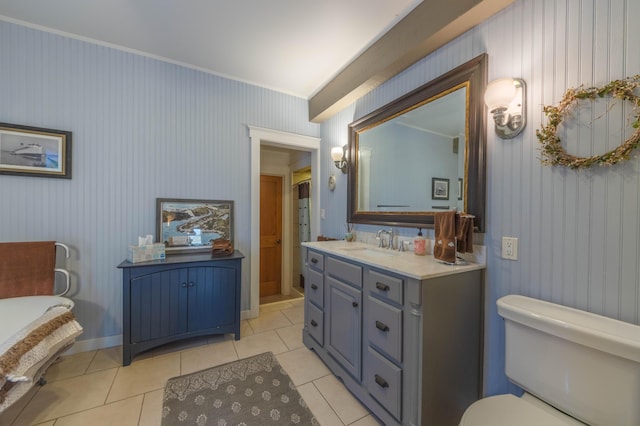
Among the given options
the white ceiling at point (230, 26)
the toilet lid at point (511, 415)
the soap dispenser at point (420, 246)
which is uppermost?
the white ceiling at point (230, 26)

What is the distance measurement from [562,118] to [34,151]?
364 cm

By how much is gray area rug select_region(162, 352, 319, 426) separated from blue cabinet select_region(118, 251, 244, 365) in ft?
1.45

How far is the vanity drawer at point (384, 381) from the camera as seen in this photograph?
4.47ft

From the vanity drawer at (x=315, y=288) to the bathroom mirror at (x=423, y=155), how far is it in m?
0.72

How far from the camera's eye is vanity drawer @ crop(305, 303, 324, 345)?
82.6 inches

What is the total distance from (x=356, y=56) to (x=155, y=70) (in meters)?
1.98

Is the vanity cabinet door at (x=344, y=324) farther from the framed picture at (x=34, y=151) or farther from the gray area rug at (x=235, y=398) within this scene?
the framed picture at (x=34, y=151)

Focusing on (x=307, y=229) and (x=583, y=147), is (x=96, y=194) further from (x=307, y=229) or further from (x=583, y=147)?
(x=583, y=147)

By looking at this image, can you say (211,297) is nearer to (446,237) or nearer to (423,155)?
(446,237)

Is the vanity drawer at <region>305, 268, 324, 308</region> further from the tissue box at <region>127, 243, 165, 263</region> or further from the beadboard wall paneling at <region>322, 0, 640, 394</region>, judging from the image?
the tissue box at <region>127, 243, 165, 263</region>

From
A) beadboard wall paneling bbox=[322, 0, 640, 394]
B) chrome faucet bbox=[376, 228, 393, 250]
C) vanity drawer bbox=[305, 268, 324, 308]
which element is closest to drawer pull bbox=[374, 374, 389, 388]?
beadboard wall paneling bbox=[322, 0, 640, 394]

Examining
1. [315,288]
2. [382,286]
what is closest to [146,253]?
[315,288]

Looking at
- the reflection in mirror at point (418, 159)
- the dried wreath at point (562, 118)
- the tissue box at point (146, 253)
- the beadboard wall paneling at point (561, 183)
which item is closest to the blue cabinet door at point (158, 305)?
the tissue box at point (146, 253)

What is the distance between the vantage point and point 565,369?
1.04 m
